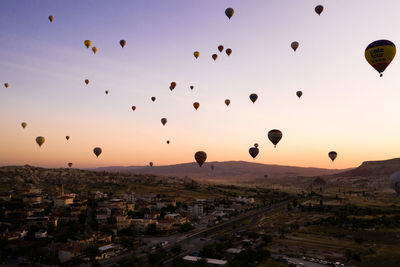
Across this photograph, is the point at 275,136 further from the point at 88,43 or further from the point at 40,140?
the point at 40,140

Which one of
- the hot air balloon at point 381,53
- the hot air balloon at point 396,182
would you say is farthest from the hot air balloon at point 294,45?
the hot air balloon at point 396,182

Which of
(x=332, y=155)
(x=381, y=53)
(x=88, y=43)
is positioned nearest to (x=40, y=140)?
(x=88, y=43)

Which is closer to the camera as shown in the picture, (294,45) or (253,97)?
(294,45)

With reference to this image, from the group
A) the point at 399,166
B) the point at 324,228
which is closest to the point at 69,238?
the point at 324,228

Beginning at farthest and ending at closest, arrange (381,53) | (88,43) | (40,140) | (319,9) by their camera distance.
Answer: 1. (40,140)
2. (88,43)
3. (319,9)
4. (381,53)

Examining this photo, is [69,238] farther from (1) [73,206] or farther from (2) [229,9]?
(2) [229,9]

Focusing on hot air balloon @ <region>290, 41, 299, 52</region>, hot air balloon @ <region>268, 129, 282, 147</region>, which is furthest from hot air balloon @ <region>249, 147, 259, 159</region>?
hot air balloon @ <region>290, 41, 299, 52</region>

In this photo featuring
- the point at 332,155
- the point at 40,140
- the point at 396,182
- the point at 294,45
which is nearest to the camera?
the point at 396,182
